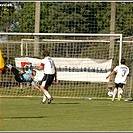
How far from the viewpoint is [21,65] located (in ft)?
93.2

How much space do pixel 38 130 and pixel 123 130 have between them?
6.32 ft

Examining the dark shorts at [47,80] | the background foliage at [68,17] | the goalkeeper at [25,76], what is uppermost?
the background foliage at [68,17]

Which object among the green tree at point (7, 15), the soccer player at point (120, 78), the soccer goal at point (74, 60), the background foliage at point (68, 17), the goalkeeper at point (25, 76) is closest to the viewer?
the soccer player at point (120, 78)

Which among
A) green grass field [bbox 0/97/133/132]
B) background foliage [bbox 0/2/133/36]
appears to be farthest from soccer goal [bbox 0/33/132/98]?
green grass field [bbox 0/97/133/132]

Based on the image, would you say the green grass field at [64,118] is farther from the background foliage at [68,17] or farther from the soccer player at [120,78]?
the background foliage at [68,17]

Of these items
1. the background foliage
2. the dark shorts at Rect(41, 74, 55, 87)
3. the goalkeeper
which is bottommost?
the goalkeeper

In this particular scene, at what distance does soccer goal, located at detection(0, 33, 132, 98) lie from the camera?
2802 centimetres

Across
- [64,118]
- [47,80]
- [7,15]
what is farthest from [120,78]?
[7,15]

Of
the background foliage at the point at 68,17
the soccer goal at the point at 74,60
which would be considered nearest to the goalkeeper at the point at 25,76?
the soccer goal at the point at 74,60

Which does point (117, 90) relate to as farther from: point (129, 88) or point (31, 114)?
point (31, 114)

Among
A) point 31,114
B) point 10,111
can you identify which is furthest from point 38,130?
point 10,111

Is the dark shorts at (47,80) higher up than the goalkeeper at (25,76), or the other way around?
the dark shorts at (47,80)

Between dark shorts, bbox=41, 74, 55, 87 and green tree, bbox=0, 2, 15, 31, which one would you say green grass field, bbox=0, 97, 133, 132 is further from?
green tree, bbox=0, 2, 15, 31

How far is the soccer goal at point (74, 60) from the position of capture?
28016 millimetres
